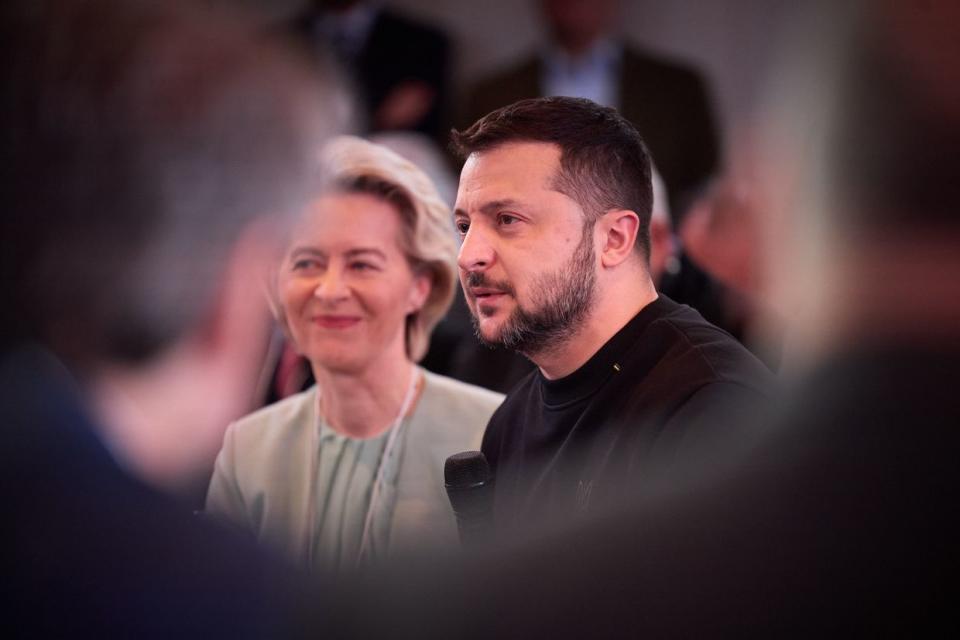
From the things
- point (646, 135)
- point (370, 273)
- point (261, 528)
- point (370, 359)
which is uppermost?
point (646, 135)

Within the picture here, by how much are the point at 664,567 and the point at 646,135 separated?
51cm

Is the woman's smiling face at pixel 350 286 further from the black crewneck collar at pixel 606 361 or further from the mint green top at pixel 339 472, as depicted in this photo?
the black crewneck collar at pixel 606 361

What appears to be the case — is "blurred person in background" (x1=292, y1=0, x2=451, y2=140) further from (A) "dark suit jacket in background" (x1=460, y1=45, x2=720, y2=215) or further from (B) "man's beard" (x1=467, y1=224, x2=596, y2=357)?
(B) "man's beard" (x1=467, y1=224, x2=596, y2=357)

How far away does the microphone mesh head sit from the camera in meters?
0.91

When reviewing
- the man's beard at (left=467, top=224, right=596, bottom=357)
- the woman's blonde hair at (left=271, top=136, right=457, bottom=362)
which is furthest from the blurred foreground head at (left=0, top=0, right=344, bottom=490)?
the man's beard at (left=467, top=224, right=596, bottom=357)

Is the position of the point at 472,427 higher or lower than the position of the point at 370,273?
lower

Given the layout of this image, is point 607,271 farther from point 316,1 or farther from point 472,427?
point 316,1

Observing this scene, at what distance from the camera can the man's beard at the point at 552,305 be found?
971 mm

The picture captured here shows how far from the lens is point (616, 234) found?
981 mm

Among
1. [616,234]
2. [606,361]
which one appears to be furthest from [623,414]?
[616,234]

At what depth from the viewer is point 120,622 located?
613mm

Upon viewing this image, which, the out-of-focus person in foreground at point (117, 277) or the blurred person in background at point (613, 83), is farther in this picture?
the blurred person in background at point (613, 83)

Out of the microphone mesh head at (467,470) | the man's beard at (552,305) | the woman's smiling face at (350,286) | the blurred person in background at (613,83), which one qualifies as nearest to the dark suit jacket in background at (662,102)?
the blurred person in background at (613,83)

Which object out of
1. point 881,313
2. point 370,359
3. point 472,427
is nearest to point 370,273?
point 370,359
